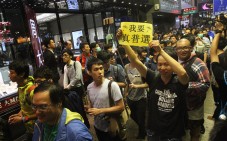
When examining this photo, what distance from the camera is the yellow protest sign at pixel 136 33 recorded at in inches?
99.8

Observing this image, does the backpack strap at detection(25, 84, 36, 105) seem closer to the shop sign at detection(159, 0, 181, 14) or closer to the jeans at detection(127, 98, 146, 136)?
the jeans at detection(127, 98, 146, 136)

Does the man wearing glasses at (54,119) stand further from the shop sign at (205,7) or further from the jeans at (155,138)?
the shop sign at (205,7)

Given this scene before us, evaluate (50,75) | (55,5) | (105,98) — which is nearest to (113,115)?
(105,98)

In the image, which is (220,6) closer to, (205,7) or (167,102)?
(167,102)

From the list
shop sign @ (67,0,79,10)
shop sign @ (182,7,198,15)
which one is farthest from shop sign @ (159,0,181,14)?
shop sign @ (67,0,79,10)

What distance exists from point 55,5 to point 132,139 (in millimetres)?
7475

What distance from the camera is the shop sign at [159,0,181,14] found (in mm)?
19703

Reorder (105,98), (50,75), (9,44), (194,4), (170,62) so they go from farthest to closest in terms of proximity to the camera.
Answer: (194,4)
(9,44)
(50,75)
(105,98)
(170,62)

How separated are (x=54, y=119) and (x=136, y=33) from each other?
145 cm

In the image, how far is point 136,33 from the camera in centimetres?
256

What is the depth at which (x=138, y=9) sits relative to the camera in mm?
17047

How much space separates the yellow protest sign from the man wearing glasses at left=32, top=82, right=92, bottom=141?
1.19 m

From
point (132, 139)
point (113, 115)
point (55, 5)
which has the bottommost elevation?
point (132, 139)

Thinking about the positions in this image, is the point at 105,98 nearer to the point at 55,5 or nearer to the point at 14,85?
the point at 14,85
